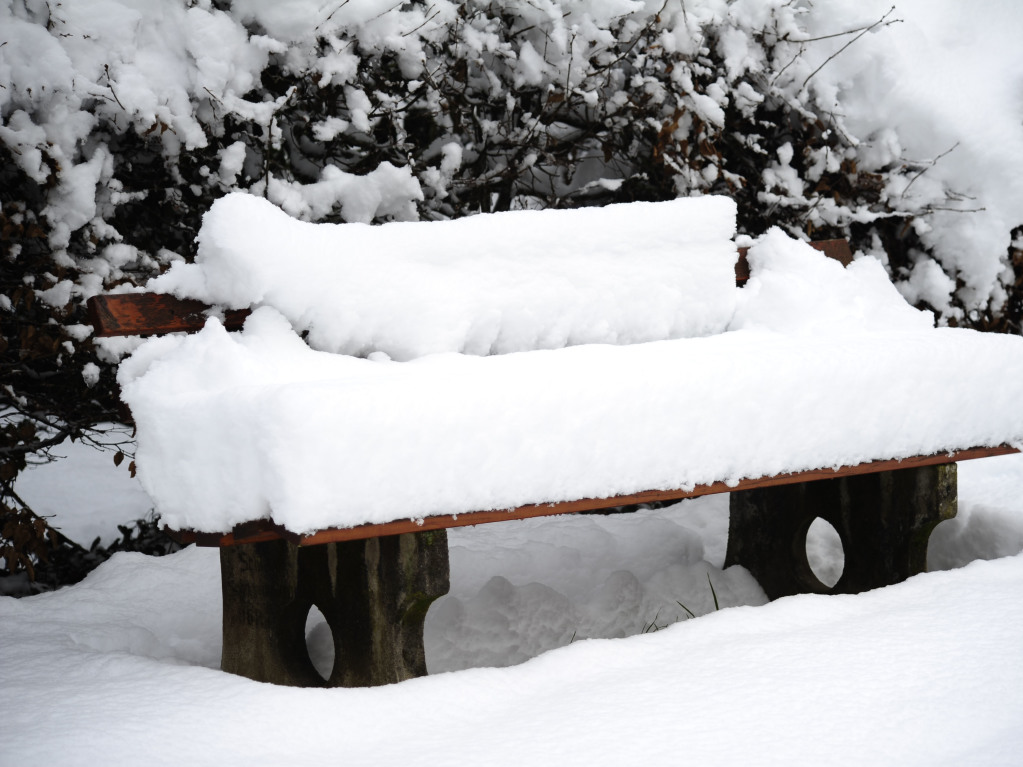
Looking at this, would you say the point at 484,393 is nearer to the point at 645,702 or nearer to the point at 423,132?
the point at 645,702

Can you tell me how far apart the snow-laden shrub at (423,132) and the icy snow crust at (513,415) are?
123 cm

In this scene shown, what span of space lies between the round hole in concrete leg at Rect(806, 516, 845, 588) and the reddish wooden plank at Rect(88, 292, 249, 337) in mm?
2090

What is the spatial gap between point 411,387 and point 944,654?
3.69 feet

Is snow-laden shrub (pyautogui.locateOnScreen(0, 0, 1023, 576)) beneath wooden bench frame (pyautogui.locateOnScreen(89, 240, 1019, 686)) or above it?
above

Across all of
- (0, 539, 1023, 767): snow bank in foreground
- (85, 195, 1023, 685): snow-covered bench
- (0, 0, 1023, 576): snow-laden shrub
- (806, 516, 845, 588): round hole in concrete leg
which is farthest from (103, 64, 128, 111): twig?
(806, 516, 845, 588): round hole in concrete leg

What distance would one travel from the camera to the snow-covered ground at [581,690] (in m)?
1.36

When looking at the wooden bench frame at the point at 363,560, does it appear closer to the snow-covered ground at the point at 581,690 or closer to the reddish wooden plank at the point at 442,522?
the reddish wooden plank at the point at 442,522

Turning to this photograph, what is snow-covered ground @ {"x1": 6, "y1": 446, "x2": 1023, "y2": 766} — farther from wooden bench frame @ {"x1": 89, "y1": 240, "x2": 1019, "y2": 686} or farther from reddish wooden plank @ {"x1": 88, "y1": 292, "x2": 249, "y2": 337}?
reddish wooden plank @ {"x1": 88, "y1": 292, "x2": 249, "y2": 337}

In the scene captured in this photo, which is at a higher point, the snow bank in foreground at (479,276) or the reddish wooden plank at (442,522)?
the snow bank in foreground at (479,276)

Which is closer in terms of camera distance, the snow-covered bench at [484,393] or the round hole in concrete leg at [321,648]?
the snow-covered bench at [484,393]

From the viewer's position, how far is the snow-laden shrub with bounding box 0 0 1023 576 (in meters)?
2.72

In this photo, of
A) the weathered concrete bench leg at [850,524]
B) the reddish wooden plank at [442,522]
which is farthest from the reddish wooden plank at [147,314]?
the weathered concrete bench leg at [850,524]

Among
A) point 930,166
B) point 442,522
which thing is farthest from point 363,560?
point 930,166

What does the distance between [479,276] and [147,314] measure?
753 millimetres
